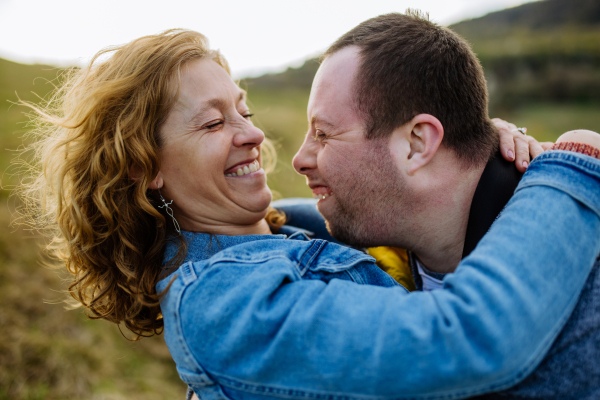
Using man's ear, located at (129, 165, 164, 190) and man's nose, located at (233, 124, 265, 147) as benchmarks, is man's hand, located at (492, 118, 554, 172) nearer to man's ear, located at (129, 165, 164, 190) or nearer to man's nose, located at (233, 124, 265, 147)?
man's nose, located at (233, 124, 265, 147)

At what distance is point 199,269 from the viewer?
5.51 ft

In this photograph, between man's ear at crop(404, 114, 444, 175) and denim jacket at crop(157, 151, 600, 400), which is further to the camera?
man's ear at crop(404, 114, 444, 175)

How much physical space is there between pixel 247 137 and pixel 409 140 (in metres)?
0.95

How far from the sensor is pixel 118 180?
2.07m

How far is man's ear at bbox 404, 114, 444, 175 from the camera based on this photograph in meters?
1.99

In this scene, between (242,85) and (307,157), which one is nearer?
(307,157)

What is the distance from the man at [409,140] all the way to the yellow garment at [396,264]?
10.6 inches

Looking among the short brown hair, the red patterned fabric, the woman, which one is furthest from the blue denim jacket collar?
the red patterned fabric

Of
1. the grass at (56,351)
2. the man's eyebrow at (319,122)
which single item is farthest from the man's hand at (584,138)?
the grass at (56,351)

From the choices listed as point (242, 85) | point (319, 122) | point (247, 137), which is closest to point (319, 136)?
point (319, 122)

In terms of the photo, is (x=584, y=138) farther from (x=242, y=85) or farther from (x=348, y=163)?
(x=242, y=85)

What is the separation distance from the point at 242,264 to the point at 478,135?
4.89 ft

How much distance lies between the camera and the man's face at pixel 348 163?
2.07m

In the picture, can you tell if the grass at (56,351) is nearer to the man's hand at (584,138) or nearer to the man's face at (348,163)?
the man's face at (348,163)
